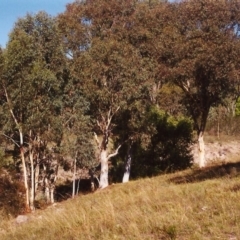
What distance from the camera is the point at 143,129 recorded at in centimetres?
2609

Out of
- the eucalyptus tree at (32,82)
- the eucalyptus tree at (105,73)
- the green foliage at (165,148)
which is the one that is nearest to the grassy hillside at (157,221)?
the eucalyptus tree at (32,82)

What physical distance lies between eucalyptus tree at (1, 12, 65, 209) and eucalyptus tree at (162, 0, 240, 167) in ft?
21.0

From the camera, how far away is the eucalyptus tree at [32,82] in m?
20.7

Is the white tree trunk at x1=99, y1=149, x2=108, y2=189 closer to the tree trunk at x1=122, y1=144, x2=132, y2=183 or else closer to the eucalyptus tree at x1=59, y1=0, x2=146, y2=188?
the eucalyptus tree at x1=59, y1=0, x2=146, y2=188

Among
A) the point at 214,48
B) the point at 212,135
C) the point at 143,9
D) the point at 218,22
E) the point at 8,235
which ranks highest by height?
the point at 143,9

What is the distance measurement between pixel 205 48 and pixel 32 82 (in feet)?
28.5

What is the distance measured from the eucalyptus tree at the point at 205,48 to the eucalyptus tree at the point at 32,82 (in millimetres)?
6399

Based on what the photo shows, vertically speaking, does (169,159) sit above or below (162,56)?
below

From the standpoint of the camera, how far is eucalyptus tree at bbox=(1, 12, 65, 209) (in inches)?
814

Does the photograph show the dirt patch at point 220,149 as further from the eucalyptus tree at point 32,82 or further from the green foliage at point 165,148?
the eucalyptus tree at point 32,82

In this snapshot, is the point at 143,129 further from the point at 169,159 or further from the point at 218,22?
the point at 218,22

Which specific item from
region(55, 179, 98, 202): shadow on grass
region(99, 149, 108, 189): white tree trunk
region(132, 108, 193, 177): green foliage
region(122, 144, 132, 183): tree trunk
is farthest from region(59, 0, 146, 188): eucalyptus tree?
region(55, 179, 98, 202): shadow on grass

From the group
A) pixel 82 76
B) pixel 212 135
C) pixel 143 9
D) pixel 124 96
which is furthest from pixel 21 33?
pixel 212 135

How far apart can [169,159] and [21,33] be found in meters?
13.4
